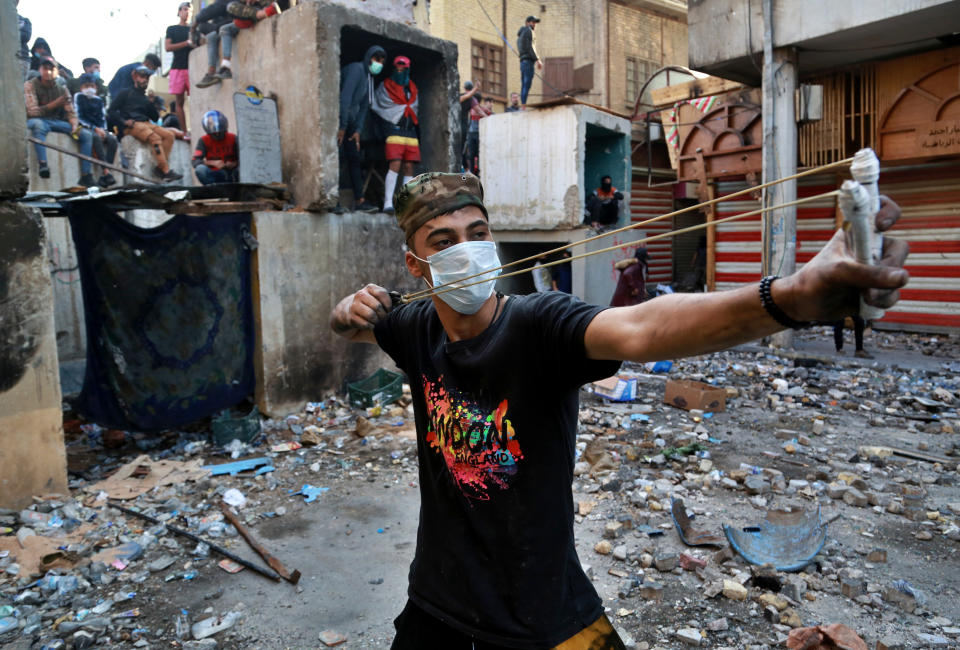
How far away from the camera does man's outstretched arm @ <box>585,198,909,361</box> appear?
96cm

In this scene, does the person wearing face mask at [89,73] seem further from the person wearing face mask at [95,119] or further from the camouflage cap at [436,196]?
the camouflage cap at [436,196]

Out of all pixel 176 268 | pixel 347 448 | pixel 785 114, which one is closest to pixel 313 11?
pixel 176 268

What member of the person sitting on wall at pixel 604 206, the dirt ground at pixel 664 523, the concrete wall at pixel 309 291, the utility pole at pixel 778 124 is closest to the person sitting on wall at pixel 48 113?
the concrete wall at pixel 309 291

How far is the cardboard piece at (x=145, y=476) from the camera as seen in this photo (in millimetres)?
5365

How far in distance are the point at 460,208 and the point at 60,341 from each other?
838cm

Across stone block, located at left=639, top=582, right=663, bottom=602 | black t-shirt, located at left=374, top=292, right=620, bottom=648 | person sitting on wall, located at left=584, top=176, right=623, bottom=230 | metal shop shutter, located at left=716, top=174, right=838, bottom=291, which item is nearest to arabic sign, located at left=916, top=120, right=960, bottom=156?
metal shop shutter, located at left=716, top=174, right=838, bottom=291

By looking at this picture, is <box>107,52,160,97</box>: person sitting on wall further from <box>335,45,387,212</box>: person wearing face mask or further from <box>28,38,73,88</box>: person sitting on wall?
<box>335,45,387,212</box>: person wearing face mask

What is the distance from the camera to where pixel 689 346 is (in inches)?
49.1

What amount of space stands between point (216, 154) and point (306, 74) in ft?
4.96

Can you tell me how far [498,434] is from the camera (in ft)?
5.41

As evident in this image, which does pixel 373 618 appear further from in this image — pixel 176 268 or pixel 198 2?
pixel 198 2

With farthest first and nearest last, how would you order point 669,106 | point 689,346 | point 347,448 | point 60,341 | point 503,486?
point 669,106
point 60,341
point 347,448
point 503,486
point 689,346

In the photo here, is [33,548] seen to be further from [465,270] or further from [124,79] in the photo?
[124,79]

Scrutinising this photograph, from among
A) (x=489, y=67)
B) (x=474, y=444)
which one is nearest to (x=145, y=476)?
(x=474, y=444)
